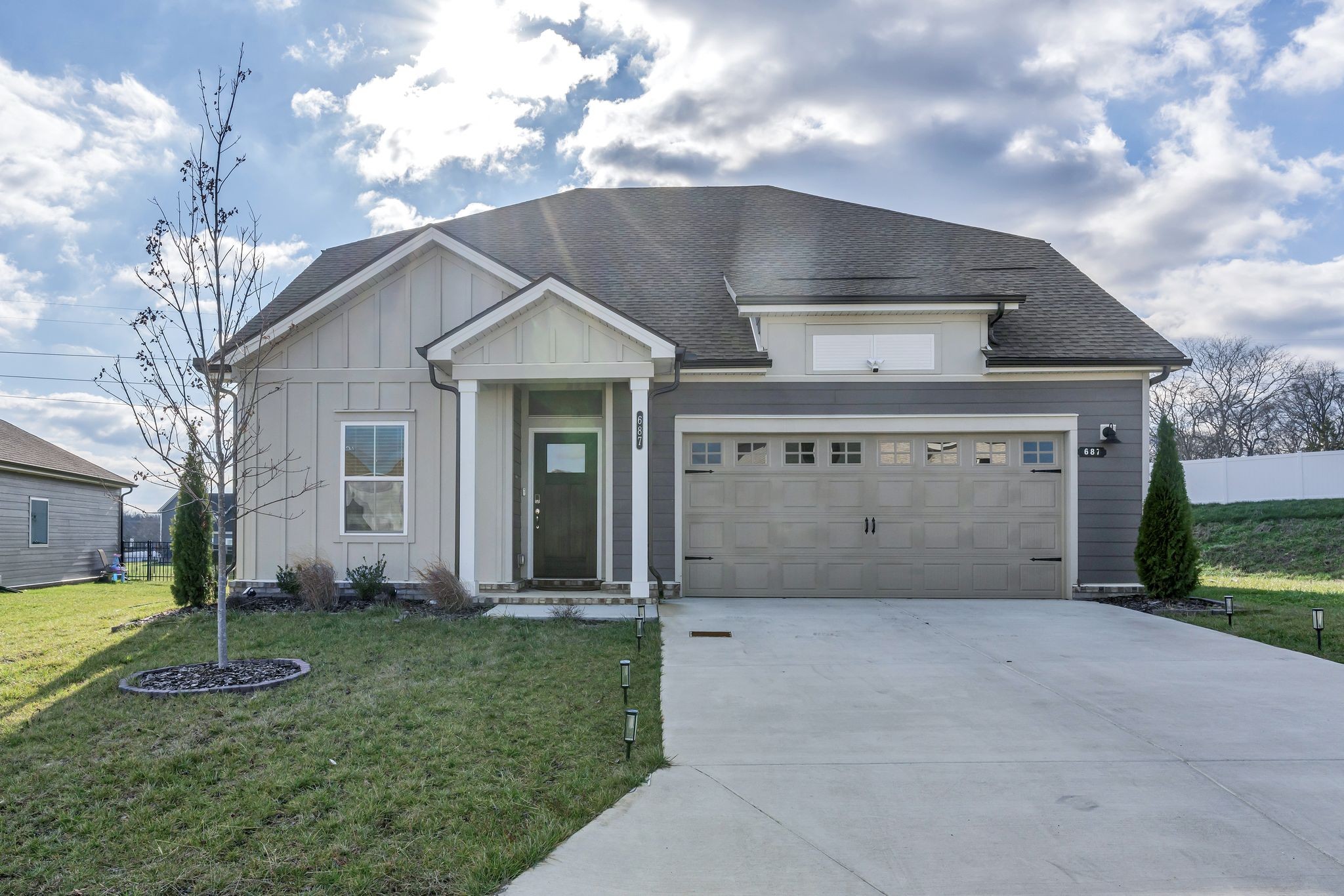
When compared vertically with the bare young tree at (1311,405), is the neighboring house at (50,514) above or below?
below

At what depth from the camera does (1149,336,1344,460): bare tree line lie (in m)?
30.8

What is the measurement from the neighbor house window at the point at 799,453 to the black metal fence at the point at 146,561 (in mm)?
15322

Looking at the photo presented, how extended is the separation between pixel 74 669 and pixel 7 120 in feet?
33.9

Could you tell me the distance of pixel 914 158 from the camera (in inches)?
530

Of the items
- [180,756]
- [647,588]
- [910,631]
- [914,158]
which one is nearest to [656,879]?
[180,756]

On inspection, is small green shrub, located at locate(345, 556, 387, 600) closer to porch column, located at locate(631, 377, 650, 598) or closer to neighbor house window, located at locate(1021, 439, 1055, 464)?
porch column, located at locate(631, 377, 650, 598)

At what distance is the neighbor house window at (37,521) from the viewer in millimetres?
17016

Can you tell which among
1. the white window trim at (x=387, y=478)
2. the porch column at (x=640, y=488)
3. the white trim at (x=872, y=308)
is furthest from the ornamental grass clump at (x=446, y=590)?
the white trim at (x=872, y=308)

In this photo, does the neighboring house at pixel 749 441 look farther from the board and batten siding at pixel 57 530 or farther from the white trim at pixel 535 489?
the board and batten siding at pixel 57 530

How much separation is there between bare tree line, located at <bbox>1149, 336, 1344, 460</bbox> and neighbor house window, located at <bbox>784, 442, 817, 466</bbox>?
989 inches

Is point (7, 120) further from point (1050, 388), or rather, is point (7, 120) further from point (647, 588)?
point (1050, 388)

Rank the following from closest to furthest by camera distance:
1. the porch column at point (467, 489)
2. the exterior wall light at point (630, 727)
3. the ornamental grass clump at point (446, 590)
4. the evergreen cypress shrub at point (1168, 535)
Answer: the exterior wall light at point (630, 727) < the ornamental grass clump at point (446, 590) < the porch column at point (467, 489) < the evergreen cypress shrub at point (1168, 535)

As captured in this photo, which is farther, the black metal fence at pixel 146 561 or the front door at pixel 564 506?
the black metal fence at pixel 146 561

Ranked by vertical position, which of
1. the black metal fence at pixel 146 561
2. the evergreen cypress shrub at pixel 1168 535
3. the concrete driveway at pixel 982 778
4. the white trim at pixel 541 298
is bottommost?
the black metal fence at pixel 146 561
